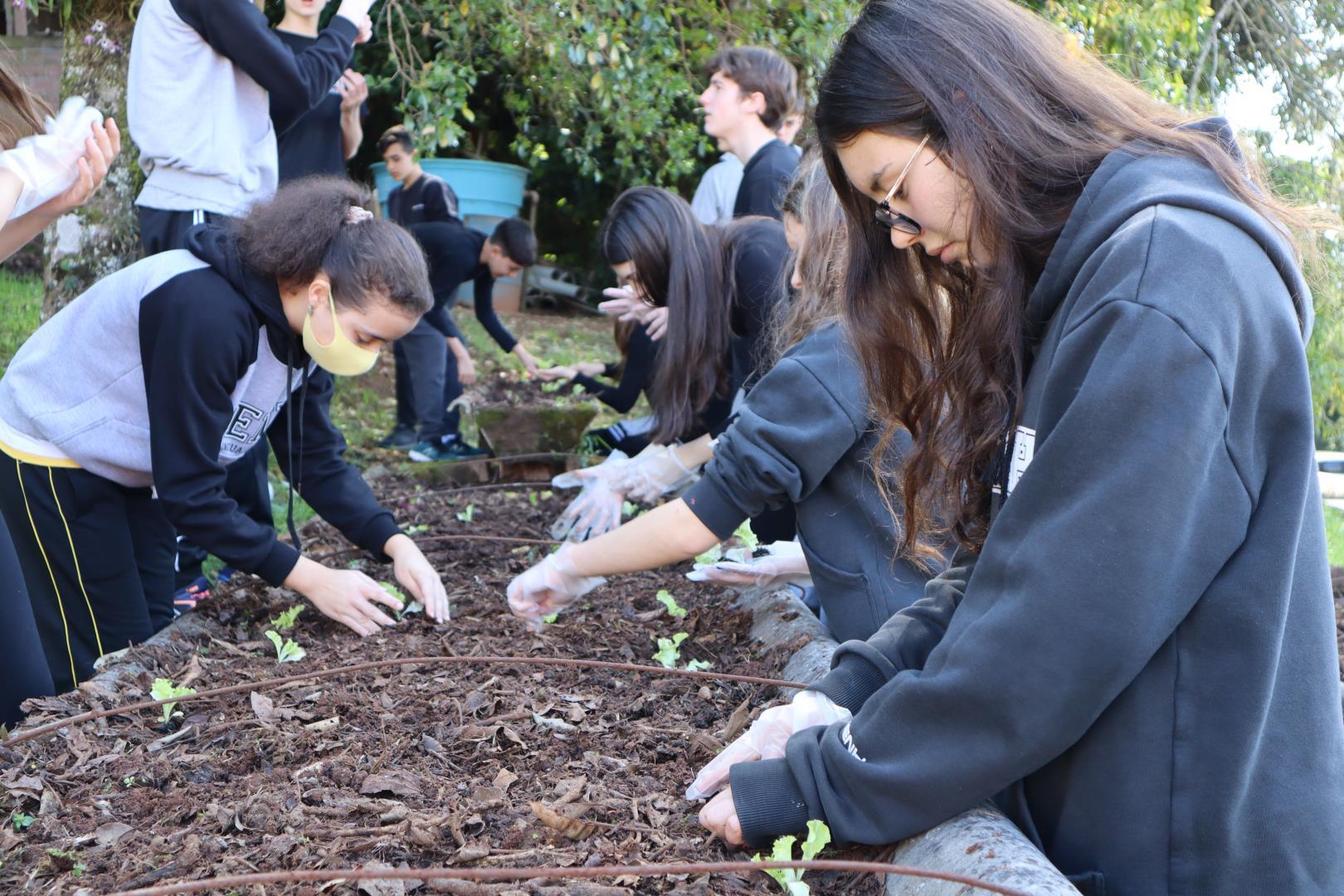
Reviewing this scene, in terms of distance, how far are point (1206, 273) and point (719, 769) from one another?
111 centimetres

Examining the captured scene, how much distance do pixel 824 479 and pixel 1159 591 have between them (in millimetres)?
1402

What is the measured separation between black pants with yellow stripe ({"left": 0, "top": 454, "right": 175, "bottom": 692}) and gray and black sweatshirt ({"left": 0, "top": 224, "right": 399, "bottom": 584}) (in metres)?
0.06

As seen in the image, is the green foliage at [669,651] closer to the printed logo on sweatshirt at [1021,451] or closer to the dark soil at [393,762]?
the dark soil at [393,762]

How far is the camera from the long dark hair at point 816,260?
8.71 ft

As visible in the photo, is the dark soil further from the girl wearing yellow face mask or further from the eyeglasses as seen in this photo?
the eyeglasses

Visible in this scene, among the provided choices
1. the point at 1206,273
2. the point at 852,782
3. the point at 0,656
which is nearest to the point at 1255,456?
the point at 1206,273

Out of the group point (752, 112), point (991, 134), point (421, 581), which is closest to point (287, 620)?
point (421, 581)

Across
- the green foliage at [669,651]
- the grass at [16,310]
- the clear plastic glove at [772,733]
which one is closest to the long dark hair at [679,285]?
the green foliage at [669,651]

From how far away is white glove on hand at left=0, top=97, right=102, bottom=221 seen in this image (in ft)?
7.18

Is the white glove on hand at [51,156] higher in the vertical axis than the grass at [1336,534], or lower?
higher

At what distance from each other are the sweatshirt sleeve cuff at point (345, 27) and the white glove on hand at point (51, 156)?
2000 mm

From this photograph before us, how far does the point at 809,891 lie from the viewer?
1635mm

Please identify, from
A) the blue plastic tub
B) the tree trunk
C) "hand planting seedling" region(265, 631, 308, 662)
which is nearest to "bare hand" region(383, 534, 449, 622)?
"hand planting seedling" region(265, 631, 308, 662)

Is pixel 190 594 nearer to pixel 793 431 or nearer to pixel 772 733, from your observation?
pixel 793 431
